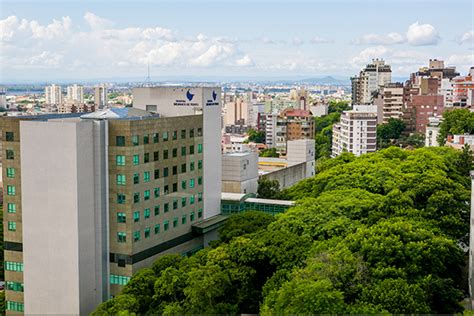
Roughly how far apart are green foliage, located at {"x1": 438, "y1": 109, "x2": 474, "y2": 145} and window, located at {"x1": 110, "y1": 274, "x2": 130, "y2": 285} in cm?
2759

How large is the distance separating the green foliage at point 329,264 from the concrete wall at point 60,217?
1.77 metres

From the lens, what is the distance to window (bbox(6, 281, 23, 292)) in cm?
1681

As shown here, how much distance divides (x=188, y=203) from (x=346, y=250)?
22.4 ft

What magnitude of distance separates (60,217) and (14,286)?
8.19 ft

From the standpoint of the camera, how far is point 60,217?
1595 cm

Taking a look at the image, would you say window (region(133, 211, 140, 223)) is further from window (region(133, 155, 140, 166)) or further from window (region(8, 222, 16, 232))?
window (region(8, 222, 16, 232))

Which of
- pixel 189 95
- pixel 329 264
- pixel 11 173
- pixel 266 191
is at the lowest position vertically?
pixel 266 191

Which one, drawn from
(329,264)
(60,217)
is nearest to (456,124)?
(329,264)

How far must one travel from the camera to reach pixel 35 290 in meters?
16.3

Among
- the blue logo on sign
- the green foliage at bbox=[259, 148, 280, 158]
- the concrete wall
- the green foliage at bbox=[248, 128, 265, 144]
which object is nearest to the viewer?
the concrete wall

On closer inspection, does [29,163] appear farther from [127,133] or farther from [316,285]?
[316,285]

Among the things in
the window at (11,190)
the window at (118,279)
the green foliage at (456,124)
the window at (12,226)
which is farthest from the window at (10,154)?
the green foliage at (456,124)

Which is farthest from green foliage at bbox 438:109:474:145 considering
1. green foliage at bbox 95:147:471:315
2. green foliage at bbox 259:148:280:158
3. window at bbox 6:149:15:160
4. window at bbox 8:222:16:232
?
window at bbox 8:222:16:232

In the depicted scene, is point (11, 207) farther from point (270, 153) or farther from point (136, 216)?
point (270, 153)
